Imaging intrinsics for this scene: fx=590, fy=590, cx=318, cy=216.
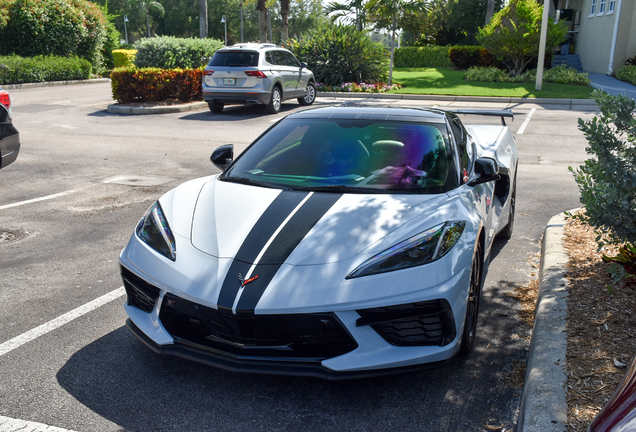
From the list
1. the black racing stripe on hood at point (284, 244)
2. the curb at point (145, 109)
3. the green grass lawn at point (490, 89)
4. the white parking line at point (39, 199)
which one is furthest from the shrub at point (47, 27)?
the black racing stripe on hood at point (284, 244)

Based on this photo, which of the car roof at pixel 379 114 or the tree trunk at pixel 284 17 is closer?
the car roof at pixel 379 114

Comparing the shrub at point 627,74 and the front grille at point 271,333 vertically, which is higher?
the shrub at point 627,74

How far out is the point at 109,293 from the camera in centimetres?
440

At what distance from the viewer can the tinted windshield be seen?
12.8ft

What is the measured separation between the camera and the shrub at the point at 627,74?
24266 millimetres

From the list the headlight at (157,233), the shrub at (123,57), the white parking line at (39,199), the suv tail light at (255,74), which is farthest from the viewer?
the shrub at (123,57)

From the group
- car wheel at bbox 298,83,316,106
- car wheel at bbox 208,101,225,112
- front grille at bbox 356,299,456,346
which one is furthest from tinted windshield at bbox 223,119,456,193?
car wheel at bbox 298,83,316,106

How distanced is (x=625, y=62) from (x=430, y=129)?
2689cm

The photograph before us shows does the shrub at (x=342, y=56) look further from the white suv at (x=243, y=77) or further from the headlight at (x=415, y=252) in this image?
the headlight at (x=415, y=252)

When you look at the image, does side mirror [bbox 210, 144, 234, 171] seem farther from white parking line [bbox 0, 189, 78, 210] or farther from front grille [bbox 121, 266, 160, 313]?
white parking line [bbox 0, 189, 78, 210]

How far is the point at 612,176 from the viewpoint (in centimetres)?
384

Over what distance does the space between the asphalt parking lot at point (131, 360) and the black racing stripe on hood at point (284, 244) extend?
588 mm

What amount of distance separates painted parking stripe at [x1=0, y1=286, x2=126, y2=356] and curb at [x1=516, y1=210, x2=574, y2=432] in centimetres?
286

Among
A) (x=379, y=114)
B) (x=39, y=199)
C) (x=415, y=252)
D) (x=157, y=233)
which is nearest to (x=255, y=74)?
(x=39, y=199)
